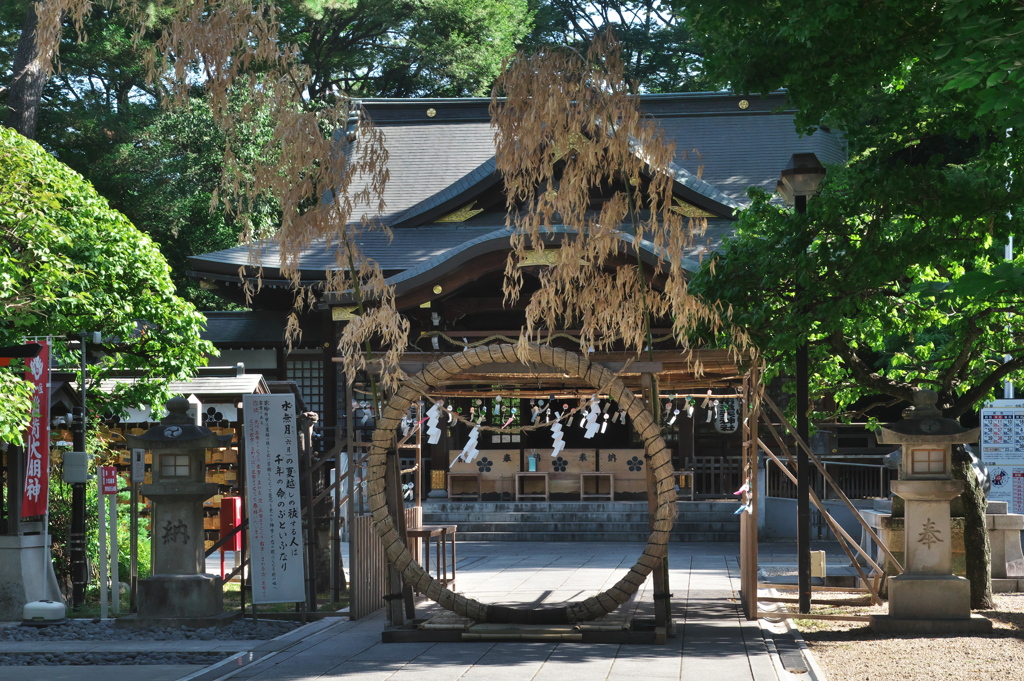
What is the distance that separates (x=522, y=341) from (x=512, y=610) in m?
2.25

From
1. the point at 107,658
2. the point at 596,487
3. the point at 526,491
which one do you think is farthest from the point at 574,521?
the point at 107,658

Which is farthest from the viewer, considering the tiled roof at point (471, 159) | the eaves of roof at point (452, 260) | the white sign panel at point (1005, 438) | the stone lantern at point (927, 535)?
the tiled roof at point (471, 159)

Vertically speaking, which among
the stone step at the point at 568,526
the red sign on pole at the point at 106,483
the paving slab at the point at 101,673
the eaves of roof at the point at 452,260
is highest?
the eaves of roof at the point at 452,260

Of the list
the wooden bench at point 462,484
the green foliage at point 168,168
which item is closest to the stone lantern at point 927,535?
the wooden bench at point 462,484

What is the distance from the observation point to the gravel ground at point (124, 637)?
322 inches

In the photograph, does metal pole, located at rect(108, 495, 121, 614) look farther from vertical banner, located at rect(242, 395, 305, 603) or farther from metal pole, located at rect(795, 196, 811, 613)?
metal pole, located at rect(795, 196, 811, 613)

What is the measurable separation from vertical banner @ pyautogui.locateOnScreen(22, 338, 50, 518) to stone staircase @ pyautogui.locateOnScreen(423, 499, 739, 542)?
9505 mm

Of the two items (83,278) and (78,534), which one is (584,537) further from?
(83,278)

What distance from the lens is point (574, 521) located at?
18781 millimetres

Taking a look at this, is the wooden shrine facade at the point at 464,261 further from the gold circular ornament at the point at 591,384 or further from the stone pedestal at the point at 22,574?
the gold circular ornament at the point at 591,384

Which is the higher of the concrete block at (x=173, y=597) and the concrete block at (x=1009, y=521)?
the concrete block at (x=1009, y=521)

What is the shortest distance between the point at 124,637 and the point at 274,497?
1762 millimetres

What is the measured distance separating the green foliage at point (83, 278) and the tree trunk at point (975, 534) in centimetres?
836

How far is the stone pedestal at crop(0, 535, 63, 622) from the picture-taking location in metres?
10.2
